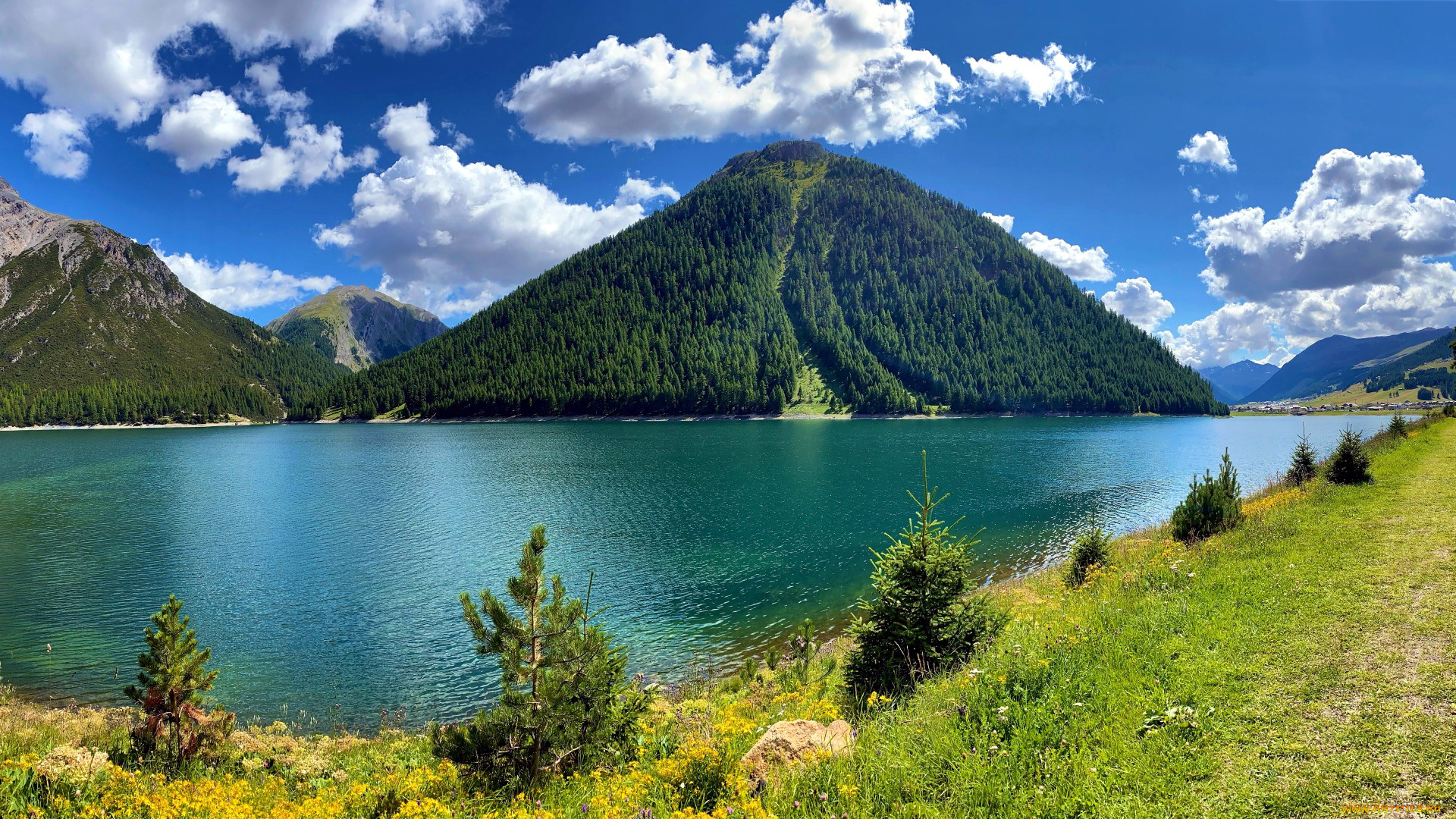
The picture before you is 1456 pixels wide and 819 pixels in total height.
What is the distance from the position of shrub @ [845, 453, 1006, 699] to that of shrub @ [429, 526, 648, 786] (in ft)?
17.2

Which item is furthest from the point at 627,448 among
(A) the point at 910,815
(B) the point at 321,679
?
(A) the point at 910,815

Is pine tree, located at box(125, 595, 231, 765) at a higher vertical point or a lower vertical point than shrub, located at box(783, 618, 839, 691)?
higher

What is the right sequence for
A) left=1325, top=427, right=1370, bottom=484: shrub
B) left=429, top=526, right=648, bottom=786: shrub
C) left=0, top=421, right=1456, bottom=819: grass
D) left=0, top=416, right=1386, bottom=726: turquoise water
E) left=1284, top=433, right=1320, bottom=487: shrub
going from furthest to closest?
1. left=1284, top=433, right=1320, bottom=487: shrub
2. left=1325, top=427, right=1370, bottom=484: shrub
3. left=0, top=416, right=1386, bottom=726: turquoise water
4. left=429, top=526, right=648, bottom=786: shrub
5. left=0, top=421, right=1456, bottom=819: grass

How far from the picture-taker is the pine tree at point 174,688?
9.89m

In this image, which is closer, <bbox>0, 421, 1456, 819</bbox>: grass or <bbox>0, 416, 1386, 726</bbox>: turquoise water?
<bbox>0, 421, 1456, 819</bbox>: grass

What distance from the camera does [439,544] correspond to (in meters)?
38.6

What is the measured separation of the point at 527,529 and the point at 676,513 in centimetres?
1158

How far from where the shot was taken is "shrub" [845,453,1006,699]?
11289 mm

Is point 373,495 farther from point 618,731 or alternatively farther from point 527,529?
point 618,731

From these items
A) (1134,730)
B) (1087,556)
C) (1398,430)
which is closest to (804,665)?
(1134,730)

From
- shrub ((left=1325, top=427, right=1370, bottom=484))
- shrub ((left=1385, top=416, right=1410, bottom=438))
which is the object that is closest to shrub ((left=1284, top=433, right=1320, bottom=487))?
shrub ((left=1325, top=427, right=1370, bottom=484))

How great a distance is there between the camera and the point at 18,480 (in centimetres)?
6856

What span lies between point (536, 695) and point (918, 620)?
23.2 feet

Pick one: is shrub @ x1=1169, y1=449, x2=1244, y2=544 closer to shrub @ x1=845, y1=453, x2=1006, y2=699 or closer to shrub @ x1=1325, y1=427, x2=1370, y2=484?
shrub @ x1=1325, y1=427, x2=1370, y2=484
